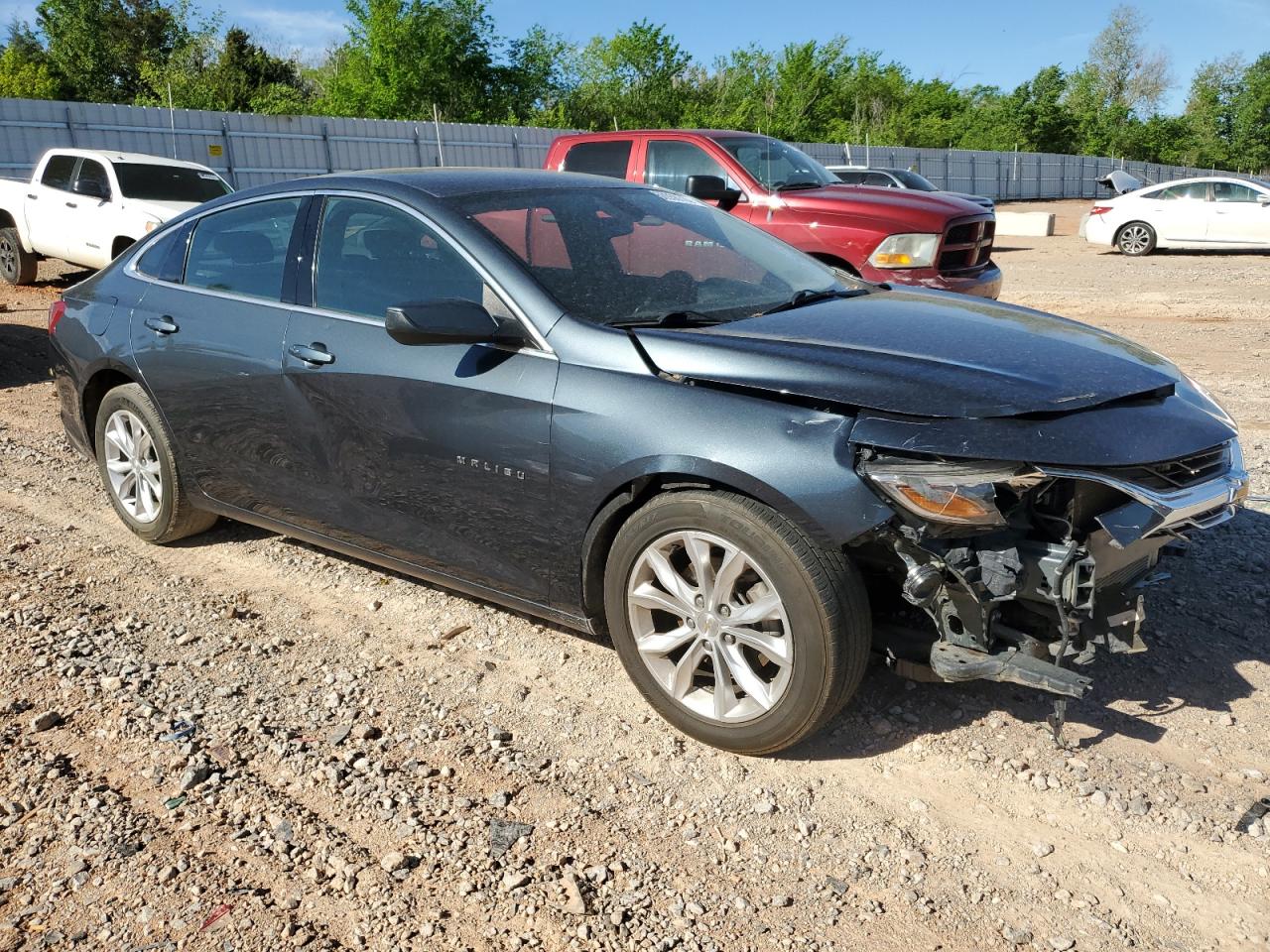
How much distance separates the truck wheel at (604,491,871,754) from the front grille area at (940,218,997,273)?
6.55 metres

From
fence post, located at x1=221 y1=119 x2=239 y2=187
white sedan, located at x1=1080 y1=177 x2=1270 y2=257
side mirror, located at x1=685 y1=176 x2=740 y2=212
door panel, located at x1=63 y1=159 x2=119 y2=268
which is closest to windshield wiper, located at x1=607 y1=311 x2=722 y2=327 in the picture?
side mirror, located at x1=685 y1=176 x2=740 y2=212

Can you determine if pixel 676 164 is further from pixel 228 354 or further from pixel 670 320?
pixel 670 320

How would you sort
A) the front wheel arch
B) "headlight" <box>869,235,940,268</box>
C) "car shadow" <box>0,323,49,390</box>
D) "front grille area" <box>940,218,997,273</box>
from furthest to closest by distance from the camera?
1. the front wheel arch
2. "car shadow" <box>0,323,49,390</box>
3. "front grille area" <box>940,218,997,273</box>
4. "headlight" <box>869,235,940,268</box>

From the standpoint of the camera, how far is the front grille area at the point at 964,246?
30.0ft

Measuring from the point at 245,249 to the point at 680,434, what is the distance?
95.0 inches

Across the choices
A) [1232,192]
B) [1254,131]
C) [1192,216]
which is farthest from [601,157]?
[1254,131]

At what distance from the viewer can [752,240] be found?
4.63m

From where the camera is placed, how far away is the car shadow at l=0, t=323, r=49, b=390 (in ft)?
30.5

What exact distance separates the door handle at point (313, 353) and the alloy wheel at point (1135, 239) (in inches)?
855

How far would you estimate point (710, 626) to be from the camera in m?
3.29

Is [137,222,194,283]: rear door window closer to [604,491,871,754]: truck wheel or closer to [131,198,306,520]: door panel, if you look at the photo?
[131,198,306,520]: door panel

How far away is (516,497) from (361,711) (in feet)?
2.92

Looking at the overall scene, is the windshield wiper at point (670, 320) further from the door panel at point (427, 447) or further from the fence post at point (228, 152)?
the fence post at point (228, 152)

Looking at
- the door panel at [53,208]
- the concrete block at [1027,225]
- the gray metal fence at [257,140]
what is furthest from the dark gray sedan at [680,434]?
the concrete block at [1027,225]
